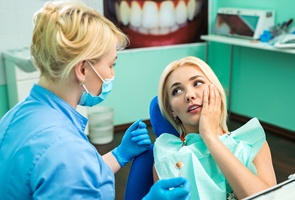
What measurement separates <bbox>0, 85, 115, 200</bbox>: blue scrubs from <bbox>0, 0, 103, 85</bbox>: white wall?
222cm

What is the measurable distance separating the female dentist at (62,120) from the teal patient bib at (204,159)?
30 cm

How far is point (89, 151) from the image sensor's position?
1076mm

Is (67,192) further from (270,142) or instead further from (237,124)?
(237,124)

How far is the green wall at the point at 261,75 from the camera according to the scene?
354 cm

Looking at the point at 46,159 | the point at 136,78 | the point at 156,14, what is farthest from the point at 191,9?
the point at 46,159

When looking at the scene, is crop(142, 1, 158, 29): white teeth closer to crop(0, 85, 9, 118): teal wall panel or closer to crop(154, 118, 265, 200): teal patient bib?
crop(0, 85, 9, 118): teal wall panel

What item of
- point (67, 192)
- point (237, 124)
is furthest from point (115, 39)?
point (237, 124)

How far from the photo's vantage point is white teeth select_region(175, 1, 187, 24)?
3887 mm

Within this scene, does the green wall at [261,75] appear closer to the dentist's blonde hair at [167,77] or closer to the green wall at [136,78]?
the green wall at [136,78]

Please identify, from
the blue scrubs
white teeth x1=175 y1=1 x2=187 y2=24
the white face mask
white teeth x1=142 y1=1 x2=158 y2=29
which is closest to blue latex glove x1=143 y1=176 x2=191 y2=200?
the blue scrubs

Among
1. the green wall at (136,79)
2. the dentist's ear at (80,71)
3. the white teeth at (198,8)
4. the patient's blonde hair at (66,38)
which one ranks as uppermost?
the patient's blonde hair at (66,38)

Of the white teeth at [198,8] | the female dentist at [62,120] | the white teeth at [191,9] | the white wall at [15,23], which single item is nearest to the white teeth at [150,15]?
the white teeth at [191,9]

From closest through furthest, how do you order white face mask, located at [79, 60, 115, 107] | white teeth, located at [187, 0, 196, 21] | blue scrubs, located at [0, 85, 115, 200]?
1. blue scrubs, located at [0, 85, 115, 200]
2. white face mask, located at [79, 60, 115, 107]
3. white teeth, located at [187, 0, 196, 21]

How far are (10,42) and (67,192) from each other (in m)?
2.50
